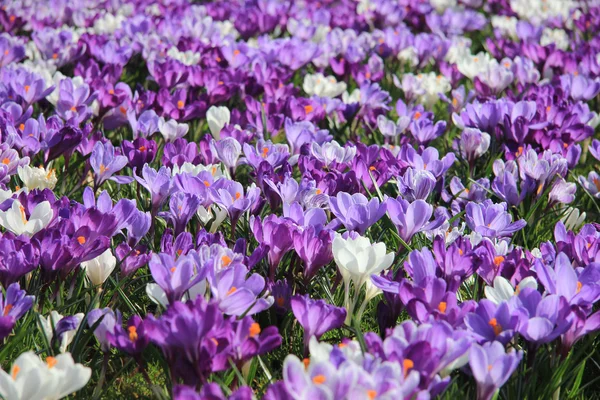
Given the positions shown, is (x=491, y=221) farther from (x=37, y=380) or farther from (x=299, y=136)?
(x=37, y=380)

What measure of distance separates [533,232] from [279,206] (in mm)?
936

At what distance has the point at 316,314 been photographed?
68.8 inches

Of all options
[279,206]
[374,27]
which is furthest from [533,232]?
[374,27]

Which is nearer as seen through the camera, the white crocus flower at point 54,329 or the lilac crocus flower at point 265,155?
the white crocus flower at point 54,329

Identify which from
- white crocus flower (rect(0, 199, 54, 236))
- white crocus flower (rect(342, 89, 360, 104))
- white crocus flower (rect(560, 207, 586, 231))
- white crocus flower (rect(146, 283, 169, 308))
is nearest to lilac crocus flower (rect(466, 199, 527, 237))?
white crocus flower (rect(560, 207, 586, 231))

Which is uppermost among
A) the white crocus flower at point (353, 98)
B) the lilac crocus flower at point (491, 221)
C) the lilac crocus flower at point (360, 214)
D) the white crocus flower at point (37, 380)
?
the white crocus flower at point (37, 380)

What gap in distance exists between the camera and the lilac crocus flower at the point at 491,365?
5.06 feet

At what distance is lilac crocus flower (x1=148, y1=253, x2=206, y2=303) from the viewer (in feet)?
5.73

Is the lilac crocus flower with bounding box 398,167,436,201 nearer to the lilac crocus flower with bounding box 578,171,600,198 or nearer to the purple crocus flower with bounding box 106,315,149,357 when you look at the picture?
the lilac crocus flower with bounding box 578,171,600,198

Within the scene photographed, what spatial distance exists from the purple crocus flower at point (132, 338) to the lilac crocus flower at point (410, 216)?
0.86 metres

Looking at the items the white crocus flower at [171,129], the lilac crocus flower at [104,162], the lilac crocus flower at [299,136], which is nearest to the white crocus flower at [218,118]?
the white crocus flower at [171,129]

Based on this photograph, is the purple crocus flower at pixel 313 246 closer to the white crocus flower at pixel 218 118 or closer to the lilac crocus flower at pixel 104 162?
the lilac crocus flower at pixel 104 162

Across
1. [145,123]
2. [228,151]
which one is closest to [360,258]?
[228,151]

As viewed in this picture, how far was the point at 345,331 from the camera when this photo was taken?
2059mm
